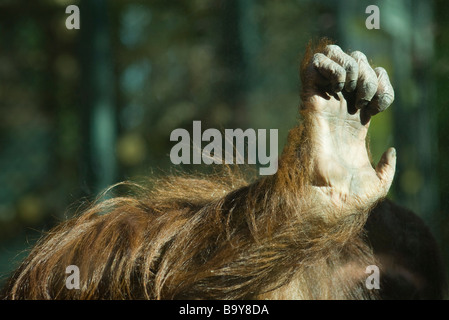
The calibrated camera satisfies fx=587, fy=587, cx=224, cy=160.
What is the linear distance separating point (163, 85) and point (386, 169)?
1157 mm

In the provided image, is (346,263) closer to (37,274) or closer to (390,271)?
(390,271)

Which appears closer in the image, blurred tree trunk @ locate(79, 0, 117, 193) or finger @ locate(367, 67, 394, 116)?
finger @ locate(367, 67, 394, 116)

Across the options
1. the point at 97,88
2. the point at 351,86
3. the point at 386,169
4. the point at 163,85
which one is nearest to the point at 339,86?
A: the point at 351,86

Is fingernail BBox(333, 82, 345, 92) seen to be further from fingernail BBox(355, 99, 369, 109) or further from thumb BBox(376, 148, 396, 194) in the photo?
thumb BBox(376, 148, 396, 194)

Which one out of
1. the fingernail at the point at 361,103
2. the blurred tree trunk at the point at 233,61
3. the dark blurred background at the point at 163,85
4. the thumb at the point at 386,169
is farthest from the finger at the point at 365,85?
the blurred tree trunk at the point at 233,61

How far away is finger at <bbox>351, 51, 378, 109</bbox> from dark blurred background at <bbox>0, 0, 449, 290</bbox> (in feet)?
1.11

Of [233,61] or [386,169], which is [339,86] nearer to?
[386,169]

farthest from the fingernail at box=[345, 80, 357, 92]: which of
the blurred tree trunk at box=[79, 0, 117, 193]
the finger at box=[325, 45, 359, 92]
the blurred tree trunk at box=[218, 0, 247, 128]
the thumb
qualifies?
the blurred tree trunk at box=[79, 0, 117, 193]

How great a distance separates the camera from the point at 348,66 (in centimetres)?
109

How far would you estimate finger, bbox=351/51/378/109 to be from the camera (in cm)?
109

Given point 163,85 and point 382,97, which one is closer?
point 382,97

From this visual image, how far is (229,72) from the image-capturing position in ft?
6.52

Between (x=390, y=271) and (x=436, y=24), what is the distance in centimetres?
69
